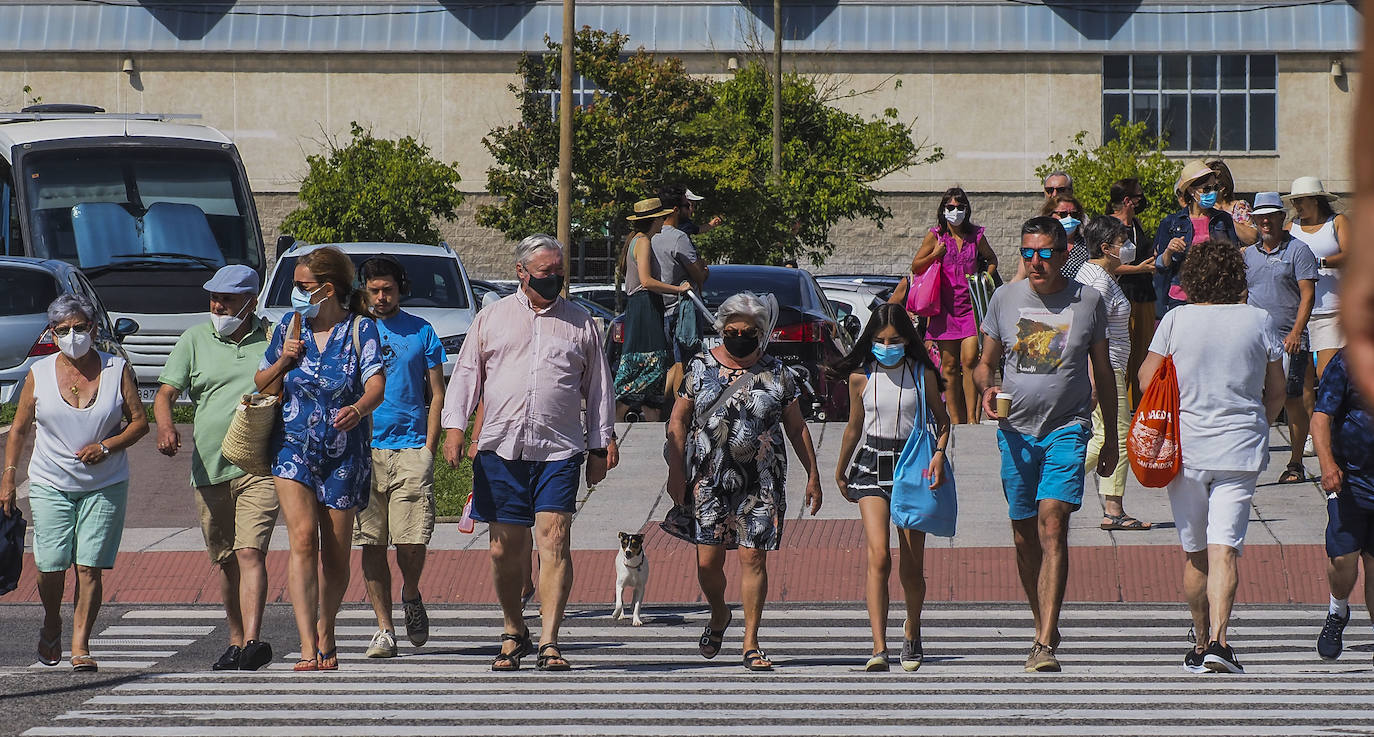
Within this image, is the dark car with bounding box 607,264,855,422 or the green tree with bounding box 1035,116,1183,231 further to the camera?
the green tree with bounding box 1035,116,1183,231

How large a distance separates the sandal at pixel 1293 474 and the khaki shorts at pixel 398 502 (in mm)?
6530

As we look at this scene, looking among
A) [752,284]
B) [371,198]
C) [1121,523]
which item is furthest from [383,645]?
[371,198]

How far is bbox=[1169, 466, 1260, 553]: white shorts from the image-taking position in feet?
23.7

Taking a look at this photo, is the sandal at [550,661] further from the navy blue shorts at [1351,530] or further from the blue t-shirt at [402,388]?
the navy blue shorts at [1351,530]

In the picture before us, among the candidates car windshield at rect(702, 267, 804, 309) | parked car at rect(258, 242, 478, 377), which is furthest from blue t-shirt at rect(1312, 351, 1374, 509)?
parked car at rect(258, 242, 478, 377)

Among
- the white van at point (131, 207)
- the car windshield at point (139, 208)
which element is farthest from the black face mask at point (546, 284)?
the car windshield at point (139, 208)

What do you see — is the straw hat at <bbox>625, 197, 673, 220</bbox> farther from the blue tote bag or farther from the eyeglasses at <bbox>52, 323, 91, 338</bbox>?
the eyeglasses at <bbox>52, 323, 91, 338</bbox>

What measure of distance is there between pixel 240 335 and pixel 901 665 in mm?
3155

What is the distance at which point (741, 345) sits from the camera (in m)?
7.73

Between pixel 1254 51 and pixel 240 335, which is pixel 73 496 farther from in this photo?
pixel 1254 51

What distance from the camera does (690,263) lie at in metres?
11.9

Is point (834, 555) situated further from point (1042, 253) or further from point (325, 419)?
point (325, 419)

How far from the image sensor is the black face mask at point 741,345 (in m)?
7.73

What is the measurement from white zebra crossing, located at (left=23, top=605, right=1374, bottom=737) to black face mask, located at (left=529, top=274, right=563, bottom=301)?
160 cm
